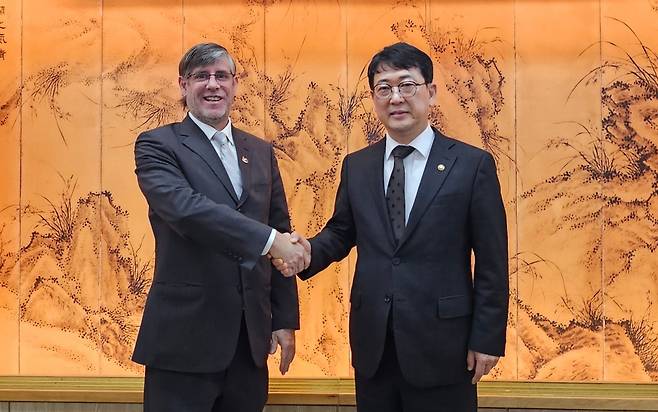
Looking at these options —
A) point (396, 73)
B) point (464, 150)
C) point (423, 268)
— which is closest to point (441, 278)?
point (423, 268)

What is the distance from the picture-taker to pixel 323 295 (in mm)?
3211

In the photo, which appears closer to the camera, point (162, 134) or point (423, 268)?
point (423, 268)

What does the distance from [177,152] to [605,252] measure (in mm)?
1976

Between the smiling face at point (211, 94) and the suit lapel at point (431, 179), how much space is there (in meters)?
0.63

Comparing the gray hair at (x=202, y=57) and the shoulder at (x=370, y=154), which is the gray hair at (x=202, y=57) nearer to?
the gray hair at (x=202, y=57)

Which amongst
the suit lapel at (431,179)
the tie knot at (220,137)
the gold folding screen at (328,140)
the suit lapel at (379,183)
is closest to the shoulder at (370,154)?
the suit lapel at (379,183)

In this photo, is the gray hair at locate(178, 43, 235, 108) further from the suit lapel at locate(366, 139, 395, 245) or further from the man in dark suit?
the suit lapel at locate(366, 139, 395, 245)

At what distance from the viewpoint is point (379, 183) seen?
6.88 ft

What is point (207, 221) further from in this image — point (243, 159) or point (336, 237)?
point (336, 237)

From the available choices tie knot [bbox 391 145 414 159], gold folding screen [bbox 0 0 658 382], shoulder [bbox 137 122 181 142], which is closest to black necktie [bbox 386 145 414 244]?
tie knot [bbox 391 145 414 159]

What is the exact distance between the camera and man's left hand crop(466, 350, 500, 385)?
6.41ft

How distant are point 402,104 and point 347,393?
56.3 inches

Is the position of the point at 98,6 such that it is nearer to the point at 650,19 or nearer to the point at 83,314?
the point at 83,314

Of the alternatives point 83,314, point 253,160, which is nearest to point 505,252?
point 253,160
